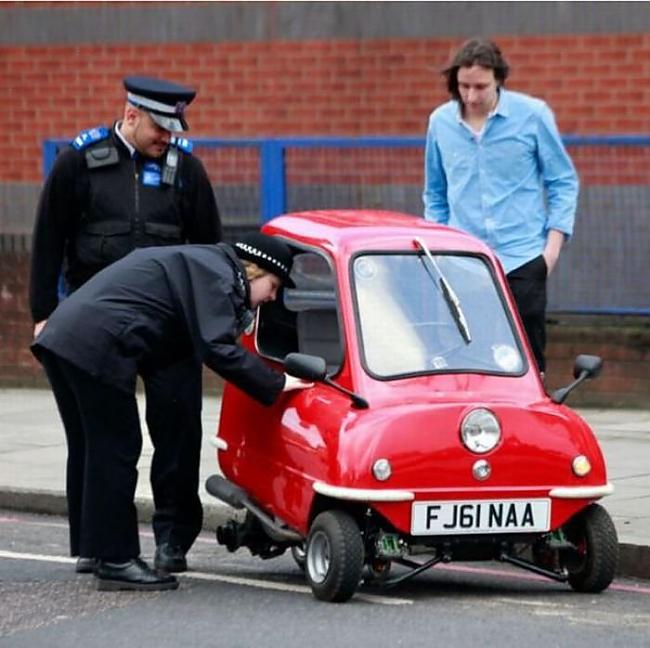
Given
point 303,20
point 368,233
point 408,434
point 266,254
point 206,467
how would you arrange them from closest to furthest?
point 408,434 → point 266,254 → point 368,233 → point 206,467 → point 303,20

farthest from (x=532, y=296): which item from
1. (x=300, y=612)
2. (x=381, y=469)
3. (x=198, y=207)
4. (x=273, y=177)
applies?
(x=273, y=177)

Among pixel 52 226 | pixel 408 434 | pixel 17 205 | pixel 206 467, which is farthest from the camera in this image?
pixel 17 205

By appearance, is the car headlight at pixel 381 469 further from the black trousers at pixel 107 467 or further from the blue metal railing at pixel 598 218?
the blue metal railing at pixel 598 218

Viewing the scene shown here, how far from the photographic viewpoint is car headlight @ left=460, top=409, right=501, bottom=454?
784 centimetres

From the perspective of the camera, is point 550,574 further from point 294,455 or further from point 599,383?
point 599,383

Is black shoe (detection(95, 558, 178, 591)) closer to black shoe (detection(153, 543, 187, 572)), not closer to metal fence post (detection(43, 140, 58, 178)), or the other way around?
black shoe (detection(153, 543, 187, 572))

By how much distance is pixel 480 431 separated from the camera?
310 inches

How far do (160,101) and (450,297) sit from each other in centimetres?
140

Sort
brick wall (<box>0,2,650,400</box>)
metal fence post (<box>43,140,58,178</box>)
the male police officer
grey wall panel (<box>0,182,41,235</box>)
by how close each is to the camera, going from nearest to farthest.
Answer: the male police officer → brick wall (<box>0,2,650,400</box>) → metal fence post (<box>43,140,58,178</box>) → grey wall panel (<box>0,182,41,235</box>)

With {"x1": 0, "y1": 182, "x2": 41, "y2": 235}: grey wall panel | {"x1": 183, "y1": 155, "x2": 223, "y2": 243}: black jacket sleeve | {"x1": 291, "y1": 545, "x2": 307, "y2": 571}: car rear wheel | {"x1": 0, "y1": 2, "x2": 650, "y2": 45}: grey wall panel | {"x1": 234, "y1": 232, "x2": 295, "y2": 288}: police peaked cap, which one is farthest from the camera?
{"x1": 0, "y1": 182, "x2": 41, "y2": 235}: grey wall panel

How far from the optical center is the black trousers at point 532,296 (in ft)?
31.0

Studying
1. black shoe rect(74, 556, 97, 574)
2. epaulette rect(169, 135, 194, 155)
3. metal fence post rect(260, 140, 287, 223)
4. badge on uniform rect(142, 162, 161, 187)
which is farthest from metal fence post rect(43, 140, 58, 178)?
black shoe rect(74, 556, 97, 574)

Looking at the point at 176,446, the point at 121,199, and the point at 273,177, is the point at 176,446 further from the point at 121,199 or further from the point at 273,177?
the point at 273,177

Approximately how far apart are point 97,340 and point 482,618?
1.75 metres
